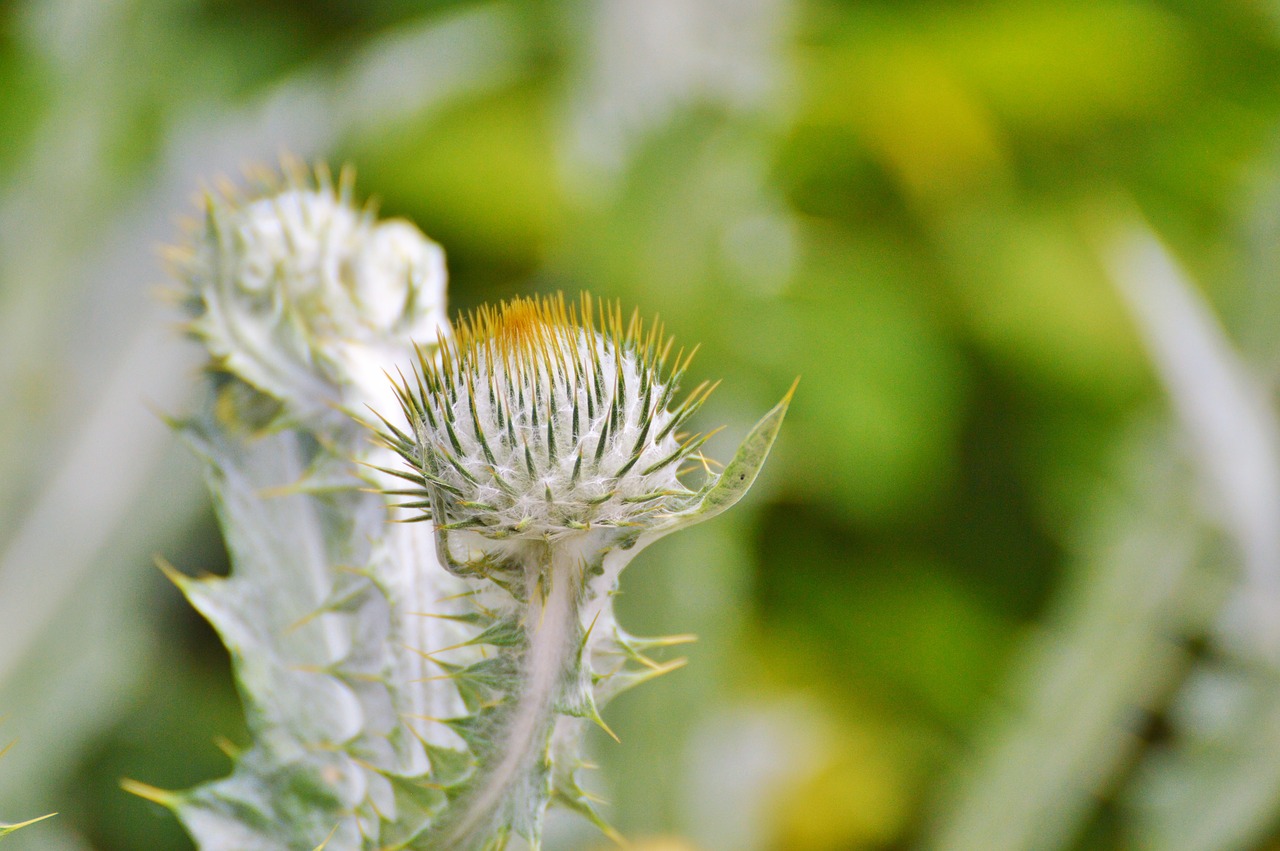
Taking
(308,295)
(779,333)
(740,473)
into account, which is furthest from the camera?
(779,333)

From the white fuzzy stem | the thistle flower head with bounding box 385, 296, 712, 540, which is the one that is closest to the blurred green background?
the white fuzzy stem

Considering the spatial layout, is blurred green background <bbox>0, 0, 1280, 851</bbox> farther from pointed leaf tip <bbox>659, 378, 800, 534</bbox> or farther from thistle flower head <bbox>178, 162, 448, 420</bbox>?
pointed leaf tip <bbox>659, 378, 800, 534</bbox>

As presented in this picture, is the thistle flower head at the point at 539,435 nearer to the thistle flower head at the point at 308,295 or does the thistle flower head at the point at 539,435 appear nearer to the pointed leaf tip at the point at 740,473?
the pointed leaf tip at the point at 740,473

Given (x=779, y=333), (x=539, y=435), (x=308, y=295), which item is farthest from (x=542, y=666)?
(x=779, y=333)

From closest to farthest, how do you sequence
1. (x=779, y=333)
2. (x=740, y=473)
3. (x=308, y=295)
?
1. (x=740, y=473)
2. (x=308, y=295)
3. (x=779, y=333)

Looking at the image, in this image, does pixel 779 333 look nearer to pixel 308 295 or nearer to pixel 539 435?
pixel 308 295

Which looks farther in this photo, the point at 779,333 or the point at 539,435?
the point at 779,333

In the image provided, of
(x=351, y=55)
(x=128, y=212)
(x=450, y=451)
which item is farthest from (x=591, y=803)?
(x=351, y=55)
